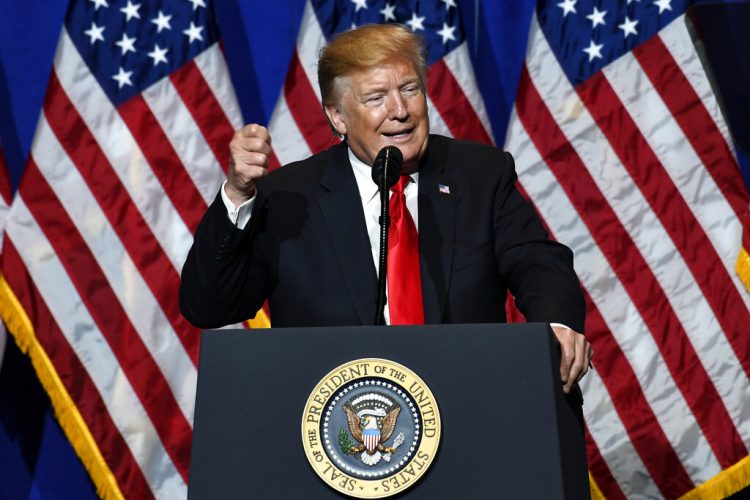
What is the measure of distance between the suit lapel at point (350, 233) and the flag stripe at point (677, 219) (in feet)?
5.16

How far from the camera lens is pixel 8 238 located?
3.28 metres

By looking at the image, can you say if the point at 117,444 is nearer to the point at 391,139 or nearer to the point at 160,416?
the point at 160,416

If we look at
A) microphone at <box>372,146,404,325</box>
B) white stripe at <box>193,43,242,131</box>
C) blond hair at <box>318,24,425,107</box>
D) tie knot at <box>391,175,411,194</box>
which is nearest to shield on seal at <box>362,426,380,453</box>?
microphone at <box>372,146,404,325</box>

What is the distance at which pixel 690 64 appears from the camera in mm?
3365

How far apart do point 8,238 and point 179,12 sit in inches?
37.4

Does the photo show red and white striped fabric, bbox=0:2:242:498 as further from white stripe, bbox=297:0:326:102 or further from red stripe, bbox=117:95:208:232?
white stripe, bbox=297:0:326:102

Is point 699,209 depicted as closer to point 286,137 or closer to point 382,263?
point 286,137

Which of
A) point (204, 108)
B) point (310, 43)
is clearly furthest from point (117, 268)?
point (310, 43)

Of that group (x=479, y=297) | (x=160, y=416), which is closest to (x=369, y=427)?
(x=479, y=297)

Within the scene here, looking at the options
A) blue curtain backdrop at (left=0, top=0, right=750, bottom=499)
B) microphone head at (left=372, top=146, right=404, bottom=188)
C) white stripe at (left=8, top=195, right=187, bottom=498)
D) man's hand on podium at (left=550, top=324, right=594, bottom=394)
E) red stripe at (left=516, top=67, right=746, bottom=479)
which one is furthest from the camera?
blue curtain backdrop at (left=0, top=0, right=750, bottom=499)

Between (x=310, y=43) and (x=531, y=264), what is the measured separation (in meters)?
1.80

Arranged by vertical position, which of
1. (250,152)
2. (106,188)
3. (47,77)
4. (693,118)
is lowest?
(250,152)

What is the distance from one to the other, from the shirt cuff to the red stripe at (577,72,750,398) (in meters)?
1.88

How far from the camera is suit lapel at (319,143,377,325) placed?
71.8 inches
